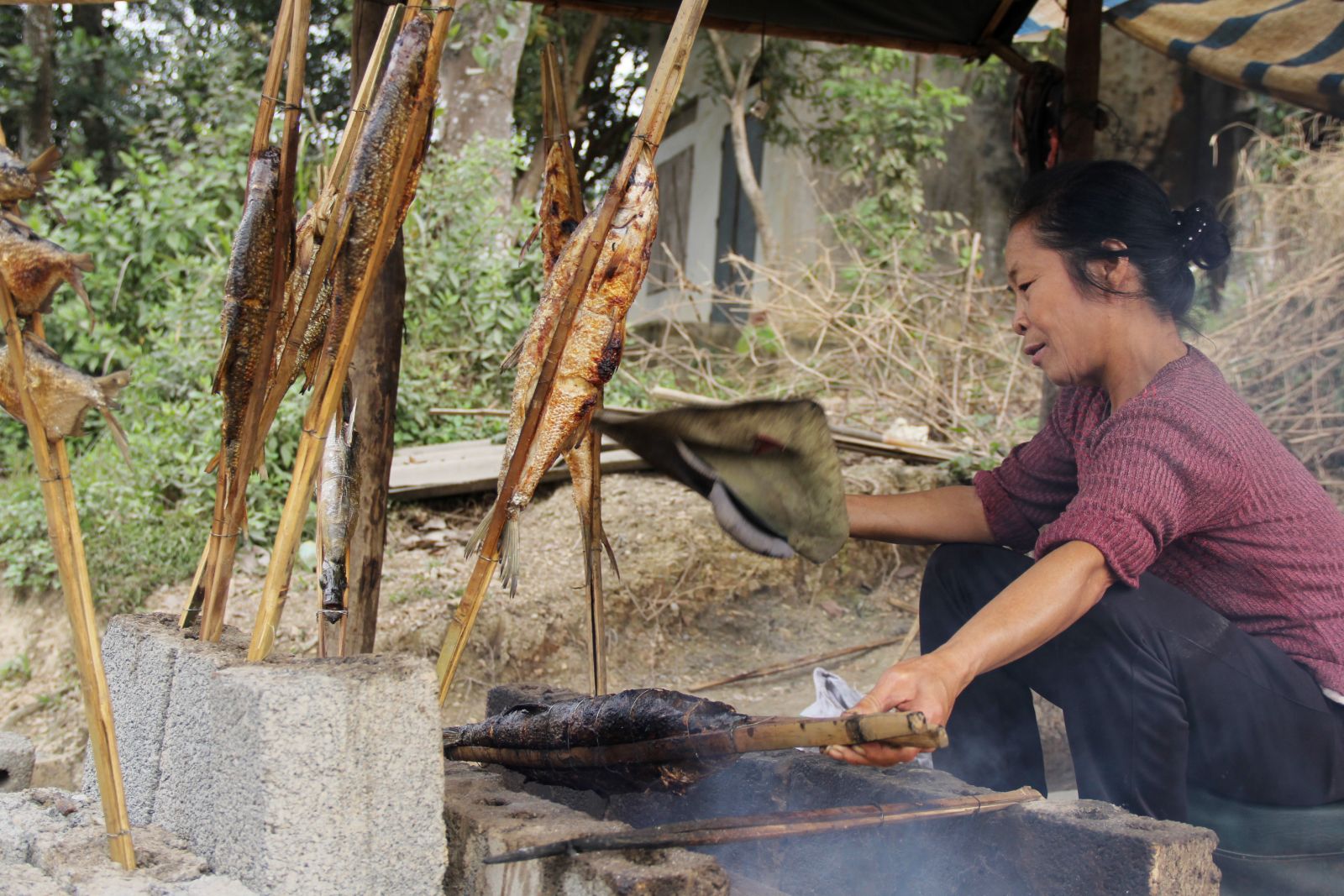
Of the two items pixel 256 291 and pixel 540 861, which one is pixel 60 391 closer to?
pixel 256 291

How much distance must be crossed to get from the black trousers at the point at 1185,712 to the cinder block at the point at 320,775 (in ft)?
4.00

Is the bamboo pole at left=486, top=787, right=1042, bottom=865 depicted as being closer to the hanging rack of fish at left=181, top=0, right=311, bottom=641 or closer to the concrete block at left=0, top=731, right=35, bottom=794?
the hanging rack of fish at left=181, top=0, right=311, bottom=641

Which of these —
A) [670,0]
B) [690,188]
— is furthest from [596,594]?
[690,188]

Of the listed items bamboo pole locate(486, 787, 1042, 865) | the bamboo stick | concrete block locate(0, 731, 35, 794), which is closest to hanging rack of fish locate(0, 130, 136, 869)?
bamboo pole locate(486, 787, 1042, 865)

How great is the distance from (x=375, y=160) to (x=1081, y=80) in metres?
3.06

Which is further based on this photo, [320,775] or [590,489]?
[590,489]

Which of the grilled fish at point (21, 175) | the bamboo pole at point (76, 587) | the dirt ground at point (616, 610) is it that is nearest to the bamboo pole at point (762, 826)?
the bamboo pole at point (76, 587)

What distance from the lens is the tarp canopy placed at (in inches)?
151

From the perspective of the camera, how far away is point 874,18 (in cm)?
398

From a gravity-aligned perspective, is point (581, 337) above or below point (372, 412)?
above

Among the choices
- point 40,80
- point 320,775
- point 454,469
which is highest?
point 40,80

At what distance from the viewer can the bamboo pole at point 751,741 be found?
4.51 ft

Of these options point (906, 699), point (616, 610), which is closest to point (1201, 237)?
point (906, 699)

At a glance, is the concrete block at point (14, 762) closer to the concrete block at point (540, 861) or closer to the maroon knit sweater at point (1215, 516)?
the concrete block at point (540, 861)
